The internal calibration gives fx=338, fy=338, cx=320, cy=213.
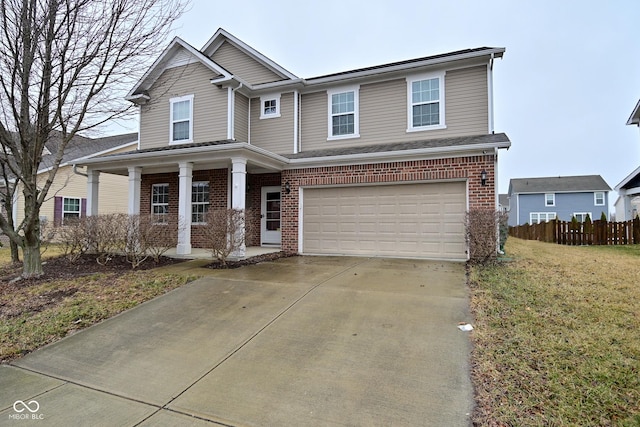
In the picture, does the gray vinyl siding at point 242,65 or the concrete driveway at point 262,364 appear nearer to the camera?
the concrete driveway at point 262,364

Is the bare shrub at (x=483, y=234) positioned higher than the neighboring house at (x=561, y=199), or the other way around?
the neighboring house at (x=561, y=199)

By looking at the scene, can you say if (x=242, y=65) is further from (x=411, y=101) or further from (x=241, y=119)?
(x=411, y=101)

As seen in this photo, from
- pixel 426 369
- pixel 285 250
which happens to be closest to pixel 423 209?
pixel 285 250

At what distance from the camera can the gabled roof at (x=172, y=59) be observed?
11320 mm

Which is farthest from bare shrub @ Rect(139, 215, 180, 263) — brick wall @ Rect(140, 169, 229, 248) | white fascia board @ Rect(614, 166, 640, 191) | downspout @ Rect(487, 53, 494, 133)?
white fascia board @ Rect(614, 166, 640, 191)

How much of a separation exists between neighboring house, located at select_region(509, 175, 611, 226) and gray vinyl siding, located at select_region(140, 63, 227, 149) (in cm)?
3054

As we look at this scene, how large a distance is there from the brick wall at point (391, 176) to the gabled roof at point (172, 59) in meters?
4.36

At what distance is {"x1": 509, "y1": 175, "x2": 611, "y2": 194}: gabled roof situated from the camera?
Result: 31.2m

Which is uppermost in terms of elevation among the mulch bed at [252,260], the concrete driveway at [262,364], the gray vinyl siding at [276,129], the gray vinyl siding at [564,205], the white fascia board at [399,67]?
the white fascia board at [399,67]

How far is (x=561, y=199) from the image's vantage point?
3200 centimetres

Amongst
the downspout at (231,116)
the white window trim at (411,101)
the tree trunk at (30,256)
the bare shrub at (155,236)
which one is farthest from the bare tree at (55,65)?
the white window trim at (411,101)

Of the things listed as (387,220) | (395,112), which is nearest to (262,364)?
(387,220)

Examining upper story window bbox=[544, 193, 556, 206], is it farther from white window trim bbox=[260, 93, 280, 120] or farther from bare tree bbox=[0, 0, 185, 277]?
bare tree bbox=[0, 0, 185, 277]

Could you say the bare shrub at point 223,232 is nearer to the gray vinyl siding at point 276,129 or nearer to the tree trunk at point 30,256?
the tree trunk at point 30,256
